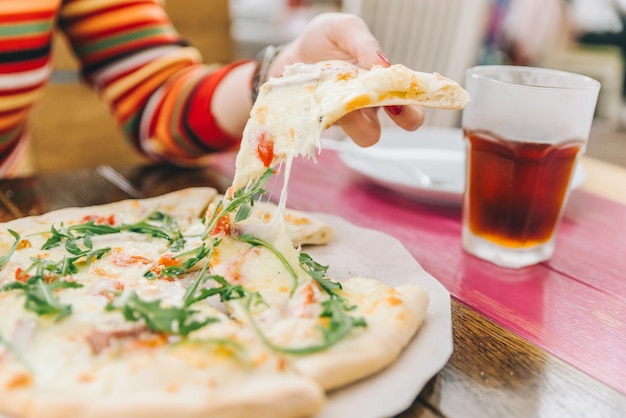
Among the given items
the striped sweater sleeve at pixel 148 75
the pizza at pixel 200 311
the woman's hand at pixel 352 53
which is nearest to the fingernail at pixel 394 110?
the woman's hand at pixel 352 53

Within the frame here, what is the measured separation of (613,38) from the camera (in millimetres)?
5223

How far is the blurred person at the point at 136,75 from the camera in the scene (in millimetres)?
1522

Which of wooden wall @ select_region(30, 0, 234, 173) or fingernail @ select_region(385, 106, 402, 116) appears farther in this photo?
wooden wall @ select_region(30, 0, 234, 173)

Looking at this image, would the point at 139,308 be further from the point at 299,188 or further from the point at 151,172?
the point at 151,172

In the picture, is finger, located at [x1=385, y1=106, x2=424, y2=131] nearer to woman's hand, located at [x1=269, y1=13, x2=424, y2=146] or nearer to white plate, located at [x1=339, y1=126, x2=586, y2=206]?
woman's hand, located at [x1=269, y1=13, x2=424, y2=146]

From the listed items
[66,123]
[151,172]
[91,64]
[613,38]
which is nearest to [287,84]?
[151,172]

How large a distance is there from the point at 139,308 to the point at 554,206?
77cm

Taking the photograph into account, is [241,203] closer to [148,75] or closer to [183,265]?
[183,265]

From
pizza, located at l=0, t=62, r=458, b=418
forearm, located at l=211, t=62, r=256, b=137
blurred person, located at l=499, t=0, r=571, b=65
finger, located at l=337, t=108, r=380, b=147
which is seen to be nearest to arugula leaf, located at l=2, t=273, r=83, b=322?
→ pizza, located at l=0, t=62, r=458, b=418

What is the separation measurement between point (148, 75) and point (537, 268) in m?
1.25

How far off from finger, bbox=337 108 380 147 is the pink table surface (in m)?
0.24

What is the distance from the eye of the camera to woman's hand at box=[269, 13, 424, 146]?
1.05m

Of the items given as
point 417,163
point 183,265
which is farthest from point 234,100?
point 183,265

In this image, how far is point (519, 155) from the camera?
1.09m
